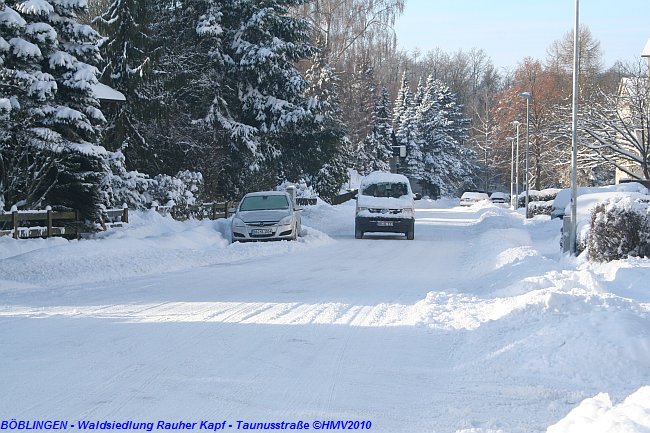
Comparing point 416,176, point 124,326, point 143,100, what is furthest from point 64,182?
point 416,176

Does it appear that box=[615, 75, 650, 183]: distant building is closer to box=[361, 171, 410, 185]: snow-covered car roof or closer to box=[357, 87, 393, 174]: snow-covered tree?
box=[361, 171, 410, 185]: snow-covered car roof

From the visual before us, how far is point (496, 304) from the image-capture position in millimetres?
10844

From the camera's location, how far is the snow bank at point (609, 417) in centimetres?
441

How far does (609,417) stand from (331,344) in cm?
436

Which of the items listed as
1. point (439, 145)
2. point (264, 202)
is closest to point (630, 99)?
point (264, 202)

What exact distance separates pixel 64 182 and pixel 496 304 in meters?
14.9

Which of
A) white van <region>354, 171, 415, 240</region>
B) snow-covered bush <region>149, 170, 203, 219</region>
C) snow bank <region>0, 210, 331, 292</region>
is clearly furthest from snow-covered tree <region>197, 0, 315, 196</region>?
snow bank <region>0, 210, 331, 292</region>

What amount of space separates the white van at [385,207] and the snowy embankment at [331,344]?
979 cm

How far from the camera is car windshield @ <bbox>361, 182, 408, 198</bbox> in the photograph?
27125 millimetres

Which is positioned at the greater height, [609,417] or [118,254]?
[609,417]

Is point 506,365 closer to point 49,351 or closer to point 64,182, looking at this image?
point 49,351

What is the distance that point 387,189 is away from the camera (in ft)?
89.4

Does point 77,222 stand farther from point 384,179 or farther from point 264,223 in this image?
point 384,179

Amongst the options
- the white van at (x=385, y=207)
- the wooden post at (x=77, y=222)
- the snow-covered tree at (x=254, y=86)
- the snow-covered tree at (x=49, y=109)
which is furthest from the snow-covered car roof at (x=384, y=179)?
the wooden post at (x=77, y=222)
